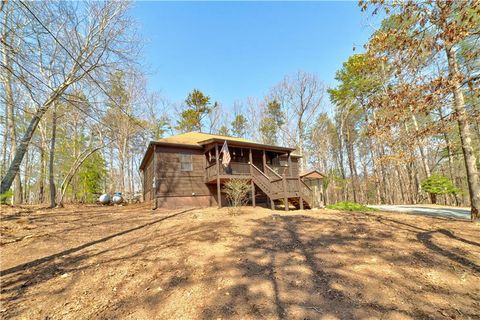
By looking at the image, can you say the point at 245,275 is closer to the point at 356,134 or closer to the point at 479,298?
the point at 479,298

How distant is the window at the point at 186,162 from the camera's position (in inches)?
531

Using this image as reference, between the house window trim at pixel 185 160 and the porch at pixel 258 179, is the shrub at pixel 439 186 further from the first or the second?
the house window trim at pixel 185 160

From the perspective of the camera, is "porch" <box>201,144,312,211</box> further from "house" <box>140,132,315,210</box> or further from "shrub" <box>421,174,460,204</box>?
"shrub" <box>421,174,460,204</box>

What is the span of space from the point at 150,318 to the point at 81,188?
2047 centimetres

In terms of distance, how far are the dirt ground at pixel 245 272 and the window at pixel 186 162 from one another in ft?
21.9

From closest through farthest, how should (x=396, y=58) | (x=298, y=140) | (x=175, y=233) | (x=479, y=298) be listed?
(x=479, y=298)
(x=396, y=58)
(x=175, y=233)
(x=298, y=140)

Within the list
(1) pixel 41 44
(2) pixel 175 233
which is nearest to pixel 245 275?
(2) pixel 175 233

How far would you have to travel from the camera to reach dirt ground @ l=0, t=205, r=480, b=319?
3.20m

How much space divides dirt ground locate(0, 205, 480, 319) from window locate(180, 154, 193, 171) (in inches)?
262

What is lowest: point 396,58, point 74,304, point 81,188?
point 74,304

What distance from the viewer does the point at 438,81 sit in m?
3.96

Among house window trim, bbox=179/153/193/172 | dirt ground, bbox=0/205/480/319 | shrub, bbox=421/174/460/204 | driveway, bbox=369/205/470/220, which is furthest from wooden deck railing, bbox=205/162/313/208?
shrub, bbox=421/174/460/204

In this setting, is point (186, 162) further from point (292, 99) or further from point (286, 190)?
point (292, 99)

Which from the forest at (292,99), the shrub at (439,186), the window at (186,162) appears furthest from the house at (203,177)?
the shrub at (439,186)
